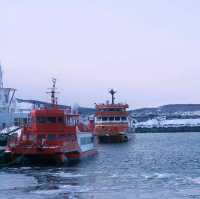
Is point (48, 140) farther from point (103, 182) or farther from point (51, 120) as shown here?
point (103, 182)

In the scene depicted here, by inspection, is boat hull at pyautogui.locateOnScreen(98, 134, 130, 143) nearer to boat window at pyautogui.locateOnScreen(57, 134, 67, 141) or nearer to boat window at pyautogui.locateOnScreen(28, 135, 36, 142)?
boat window at pyautogui.locateOnScreen(57, 134, 67, 141)

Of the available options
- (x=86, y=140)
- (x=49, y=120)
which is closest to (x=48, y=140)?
(x=49, y=120)

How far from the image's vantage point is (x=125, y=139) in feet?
327

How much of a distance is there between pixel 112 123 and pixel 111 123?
255 millimetres

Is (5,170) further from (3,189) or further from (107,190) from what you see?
(107,190)

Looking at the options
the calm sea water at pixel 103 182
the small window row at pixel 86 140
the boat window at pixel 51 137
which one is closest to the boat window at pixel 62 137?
the boat window at pixel 51 137

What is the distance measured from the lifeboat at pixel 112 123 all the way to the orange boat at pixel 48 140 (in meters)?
42.2

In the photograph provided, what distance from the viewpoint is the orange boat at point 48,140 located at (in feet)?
157

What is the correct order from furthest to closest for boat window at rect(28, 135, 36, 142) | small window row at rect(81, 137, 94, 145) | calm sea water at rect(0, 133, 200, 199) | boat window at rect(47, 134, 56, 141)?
small window row at rect(81, 137, 94, 145), boat window at rect(47, 134, 56, 141), boat window at rect(28, 135, 36, 142), calm sea water at rect(0, 133, 200, 199)

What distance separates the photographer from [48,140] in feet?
167

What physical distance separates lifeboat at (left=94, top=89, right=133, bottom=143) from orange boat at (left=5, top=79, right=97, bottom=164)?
4221 centimetres

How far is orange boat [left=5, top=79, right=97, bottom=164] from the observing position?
48000 millimetres

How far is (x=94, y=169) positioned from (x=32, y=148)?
5.40m

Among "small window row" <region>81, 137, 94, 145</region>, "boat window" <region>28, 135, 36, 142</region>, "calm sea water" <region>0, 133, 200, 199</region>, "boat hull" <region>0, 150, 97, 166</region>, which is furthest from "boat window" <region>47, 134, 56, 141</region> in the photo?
"small window row" <region>81, 137, 94, 145</region>
